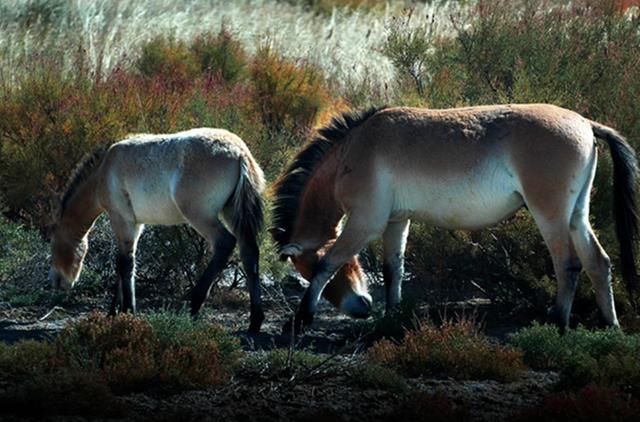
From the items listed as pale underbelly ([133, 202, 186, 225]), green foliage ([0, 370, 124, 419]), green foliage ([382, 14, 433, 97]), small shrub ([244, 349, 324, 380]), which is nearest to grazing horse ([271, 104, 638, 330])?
pale underbelly ([133, 202, 186, 225])

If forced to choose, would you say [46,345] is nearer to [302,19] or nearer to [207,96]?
[207,96]

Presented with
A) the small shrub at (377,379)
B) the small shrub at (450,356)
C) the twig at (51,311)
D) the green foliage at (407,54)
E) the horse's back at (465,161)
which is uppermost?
the horse's back at (465,161)

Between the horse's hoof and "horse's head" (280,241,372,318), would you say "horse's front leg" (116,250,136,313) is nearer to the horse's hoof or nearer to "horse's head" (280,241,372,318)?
the horse's hoof

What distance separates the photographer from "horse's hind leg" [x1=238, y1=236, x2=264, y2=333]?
39.8ft

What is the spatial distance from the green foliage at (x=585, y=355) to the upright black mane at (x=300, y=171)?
7.37ft

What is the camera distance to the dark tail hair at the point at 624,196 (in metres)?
11.4

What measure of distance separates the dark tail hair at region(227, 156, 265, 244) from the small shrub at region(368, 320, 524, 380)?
2246 millimetres

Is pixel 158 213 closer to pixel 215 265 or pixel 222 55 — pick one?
pixel 215 265

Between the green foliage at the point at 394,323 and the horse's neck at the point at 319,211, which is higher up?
the horse's neck at the point at 319,211

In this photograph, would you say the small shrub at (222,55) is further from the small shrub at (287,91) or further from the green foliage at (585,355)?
the green foliage at (585,355)

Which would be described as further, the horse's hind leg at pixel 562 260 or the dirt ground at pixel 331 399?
the horse's hind leg at pixel 562 260

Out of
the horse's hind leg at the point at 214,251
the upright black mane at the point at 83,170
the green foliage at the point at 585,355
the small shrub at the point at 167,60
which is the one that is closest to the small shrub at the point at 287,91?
the small shrub at the point at 167,60

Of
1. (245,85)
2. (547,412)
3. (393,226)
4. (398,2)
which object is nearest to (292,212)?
(393,226)

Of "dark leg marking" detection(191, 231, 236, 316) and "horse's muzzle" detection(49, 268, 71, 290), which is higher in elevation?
"dark leg marking" detection(191, 231, 236, 316)
